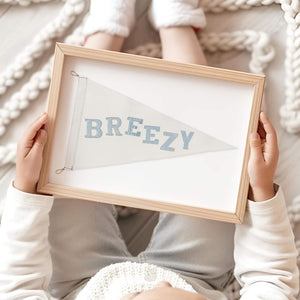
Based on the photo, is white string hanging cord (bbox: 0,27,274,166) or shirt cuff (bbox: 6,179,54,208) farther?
white string hanging cord (bbox: 0,27,274,166)

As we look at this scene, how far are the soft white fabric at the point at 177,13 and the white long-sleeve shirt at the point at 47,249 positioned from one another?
0.35 metres

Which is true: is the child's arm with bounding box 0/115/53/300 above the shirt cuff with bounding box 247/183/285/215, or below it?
below

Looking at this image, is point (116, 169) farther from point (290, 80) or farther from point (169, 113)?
point (290, 80)

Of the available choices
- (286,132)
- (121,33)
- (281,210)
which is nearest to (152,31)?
(121,33)

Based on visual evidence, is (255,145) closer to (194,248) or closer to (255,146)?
(255,146)

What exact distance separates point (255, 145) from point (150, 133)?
164 mm


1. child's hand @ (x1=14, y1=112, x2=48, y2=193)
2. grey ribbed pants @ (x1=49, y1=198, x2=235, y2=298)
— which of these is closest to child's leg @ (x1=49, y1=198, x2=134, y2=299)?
grey ribbed pants @ (x1=49, y1=198, x2=235, y2=298)

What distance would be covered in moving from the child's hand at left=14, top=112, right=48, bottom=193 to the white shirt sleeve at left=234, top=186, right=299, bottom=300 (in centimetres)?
35

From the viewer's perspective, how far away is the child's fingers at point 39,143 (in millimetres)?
779

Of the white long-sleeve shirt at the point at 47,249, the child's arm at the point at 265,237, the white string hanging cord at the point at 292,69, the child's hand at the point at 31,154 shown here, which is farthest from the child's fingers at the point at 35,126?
the white string hanging cord at the point at 292,69

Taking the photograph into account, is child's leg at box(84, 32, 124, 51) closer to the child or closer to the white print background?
the child

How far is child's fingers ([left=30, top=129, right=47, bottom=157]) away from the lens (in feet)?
2.56

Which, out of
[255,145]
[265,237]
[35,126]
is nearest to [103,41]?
[35,126]

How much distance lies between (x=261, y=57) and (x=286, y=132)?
0.50 feet
